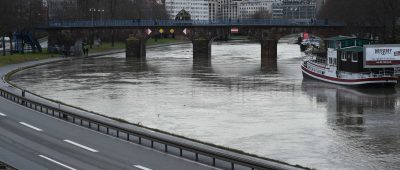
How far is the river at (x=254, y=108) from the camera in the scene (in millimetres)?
34469

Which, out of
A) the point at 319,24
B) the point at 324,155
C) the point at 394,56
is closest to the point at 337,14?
the point at 319,24

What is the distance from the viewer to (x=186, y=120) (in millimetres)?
44844

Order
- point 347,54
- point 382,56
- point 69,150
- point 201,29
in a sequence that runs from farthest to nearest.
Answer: point 201,29, point 347,54, point 382,56, point 69,150

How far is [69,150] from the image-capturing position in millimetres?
31094

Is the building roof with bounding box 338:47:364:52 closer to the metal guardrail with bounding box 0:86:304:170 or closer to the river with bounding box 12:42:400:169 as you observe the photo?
the river with bounding box 12:42:400:169

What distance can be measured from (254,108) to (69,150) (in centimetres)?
2327

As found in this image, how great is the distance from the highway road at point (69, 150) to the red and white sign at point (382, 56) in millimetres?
39129

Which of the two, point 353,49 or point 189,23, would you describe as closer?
point 353,49

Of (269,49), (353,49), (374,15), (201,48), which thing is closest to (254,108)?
(353,49)

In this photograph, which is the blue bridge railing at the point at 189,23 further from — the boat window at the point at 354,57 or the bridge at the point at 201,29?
the boat window at the point at 354,57

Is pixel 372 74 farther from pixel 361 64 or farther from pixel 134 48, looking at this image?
pixel 134 48

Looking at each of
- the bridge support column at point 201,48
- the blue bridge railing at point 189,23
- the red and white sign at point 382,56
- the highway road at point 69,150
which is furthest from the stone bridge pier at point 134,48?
the highway road at point 69,150

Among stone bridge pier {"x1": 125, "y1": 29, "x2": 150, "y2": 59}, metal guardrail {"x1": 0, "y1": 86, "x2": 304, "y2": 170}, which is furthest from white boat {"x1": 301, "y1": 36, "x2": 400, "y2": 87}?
stone bridge pier {"x1": 125, "y1": 29, "x2": 150, "y2": 59}

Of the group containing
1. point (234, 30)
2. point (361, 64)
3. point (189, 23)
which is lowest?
point (361, 64)
